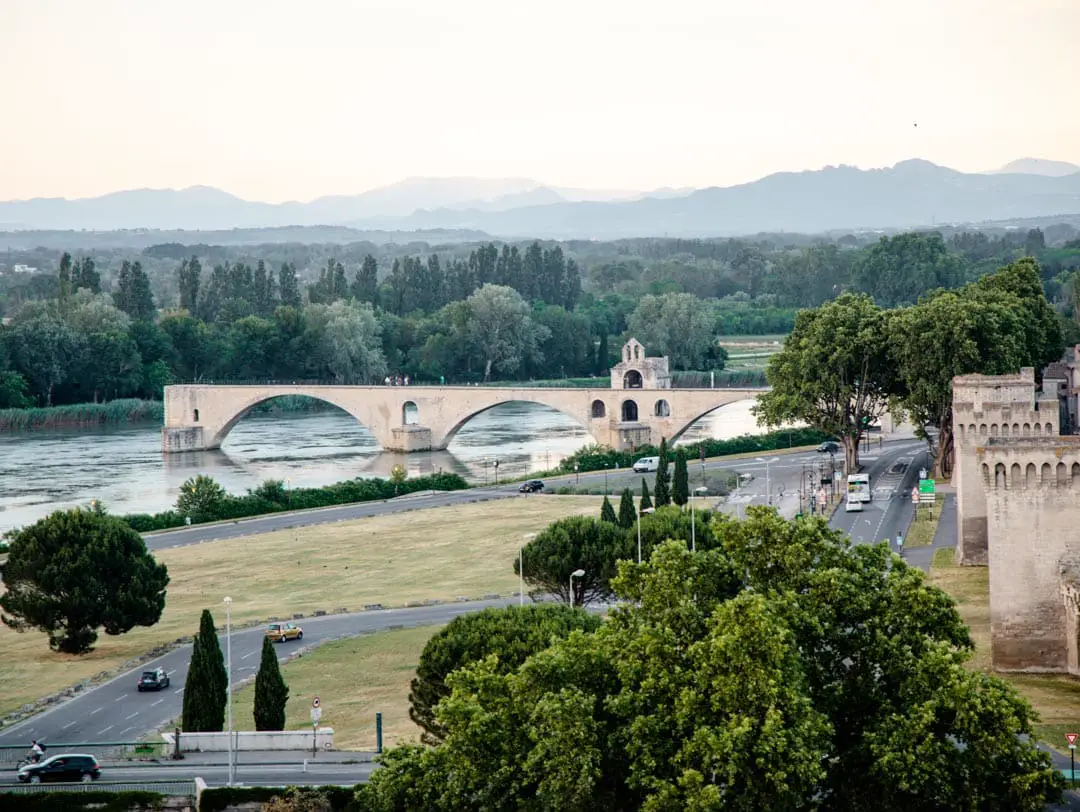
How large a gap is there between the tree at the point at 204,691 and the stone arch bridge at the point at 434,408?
182ft

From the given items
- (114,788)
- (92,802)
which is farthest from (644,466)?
(92,802)

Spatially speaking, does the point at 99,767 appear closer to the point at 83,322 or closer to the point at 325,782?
the point at 325,782

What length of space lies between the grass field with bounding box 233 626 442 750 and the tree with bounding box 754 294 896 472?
27625 millimetres

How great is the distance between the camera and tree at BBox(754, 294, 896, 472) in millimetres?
66625

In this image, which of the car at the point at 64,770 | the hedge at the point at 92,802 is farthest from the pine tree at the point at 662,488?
the hedge at the point at 92,802

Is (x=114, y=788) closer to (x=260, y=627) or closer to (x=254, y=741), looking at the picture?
(x=254, y=741)

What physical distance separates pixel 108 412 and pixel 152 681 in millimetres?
76430

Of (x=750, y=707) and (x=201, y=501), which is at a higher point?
(x=750, y=707)

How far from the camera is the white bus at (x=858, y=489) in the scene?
2349 inches

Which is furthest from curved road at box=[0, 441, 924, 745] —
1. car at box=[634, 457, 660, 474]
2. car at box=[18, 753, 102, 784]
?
car at box=[18, 753, 102, 784]

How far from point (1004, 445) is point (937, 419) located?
99.8 feet

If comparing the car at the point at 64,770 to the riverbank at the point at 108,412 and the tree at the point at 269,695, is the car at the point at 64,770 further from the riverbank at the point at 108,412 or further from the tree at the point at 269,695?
the riverbank at the point at 108,412

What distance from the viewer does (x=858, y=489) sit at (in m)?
60.4

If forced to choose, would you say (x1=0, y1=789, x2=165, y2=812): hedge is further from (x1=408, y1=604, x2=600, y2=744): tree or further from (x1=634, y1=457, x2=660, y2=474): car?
(x1=634, y1=457, x2=660, y2=474): car
